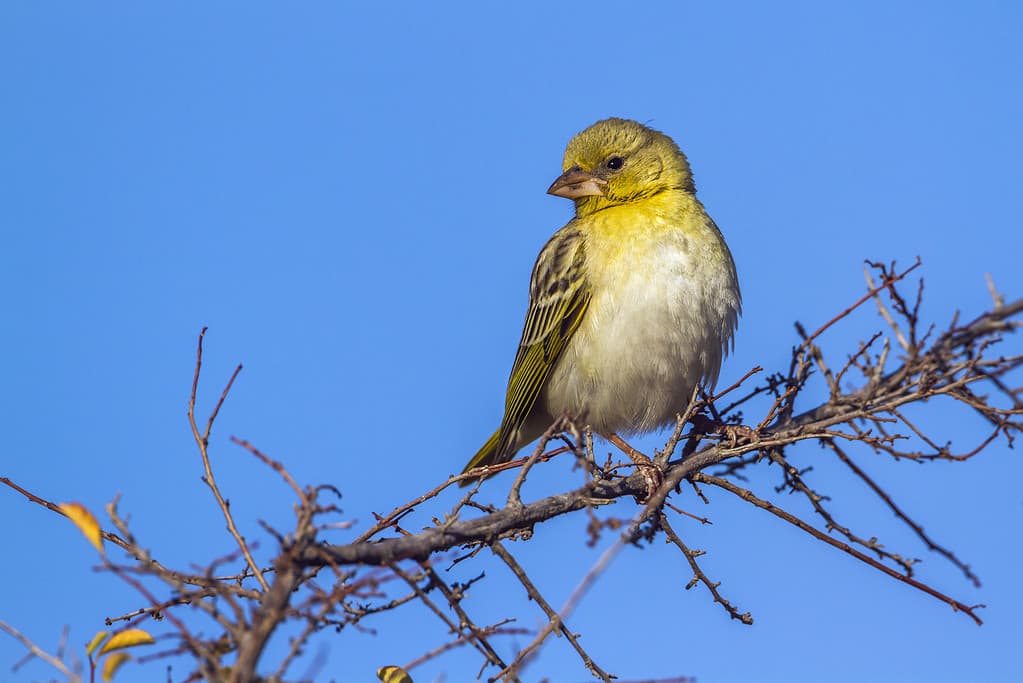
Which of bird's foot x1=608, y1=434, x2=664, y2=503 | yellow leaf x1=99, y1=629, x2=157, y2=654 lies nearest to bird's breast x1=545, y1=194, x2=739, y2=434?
bird's foot x1=608, y1=434, x2=664, y2=503

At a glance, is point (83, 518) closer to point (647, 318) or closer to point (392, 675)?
point (392, 675)

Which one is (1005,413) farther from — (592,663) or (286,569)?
(286,569)

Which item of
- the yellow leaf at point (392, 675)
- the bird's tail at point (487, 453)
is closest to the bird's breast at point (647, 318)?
the bird's tail at point (487, 453)

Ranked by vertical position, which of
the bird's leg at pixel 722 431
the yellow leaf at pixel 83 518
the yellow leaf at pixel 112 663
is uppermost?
the bird's leg at pixel 722 431

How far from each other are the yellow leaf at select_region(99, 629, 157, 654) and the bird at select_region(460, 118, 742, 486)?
3184 mm

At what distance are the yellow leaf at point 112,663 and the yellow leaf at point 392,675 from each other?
2.52ft

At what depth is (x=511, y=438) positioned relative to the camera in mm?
5793

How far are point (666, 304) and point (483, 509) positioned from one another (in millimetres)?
1969

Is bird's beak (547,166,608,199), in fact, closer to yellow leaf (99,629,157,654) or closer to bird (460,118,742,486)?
bird (460,118,742,486)

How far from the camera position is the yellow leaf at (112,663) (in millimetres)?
2367

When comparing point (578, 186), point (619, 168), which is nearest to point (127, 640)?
point (578, 186)

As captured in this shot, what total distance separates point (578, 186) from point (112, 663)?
13.7 feet

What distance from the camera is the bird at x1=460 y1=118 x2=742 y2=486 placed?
5.27m

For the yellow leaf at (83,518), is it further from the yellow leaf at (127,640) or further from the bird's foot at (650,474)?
the bird's foot at (650,474)
